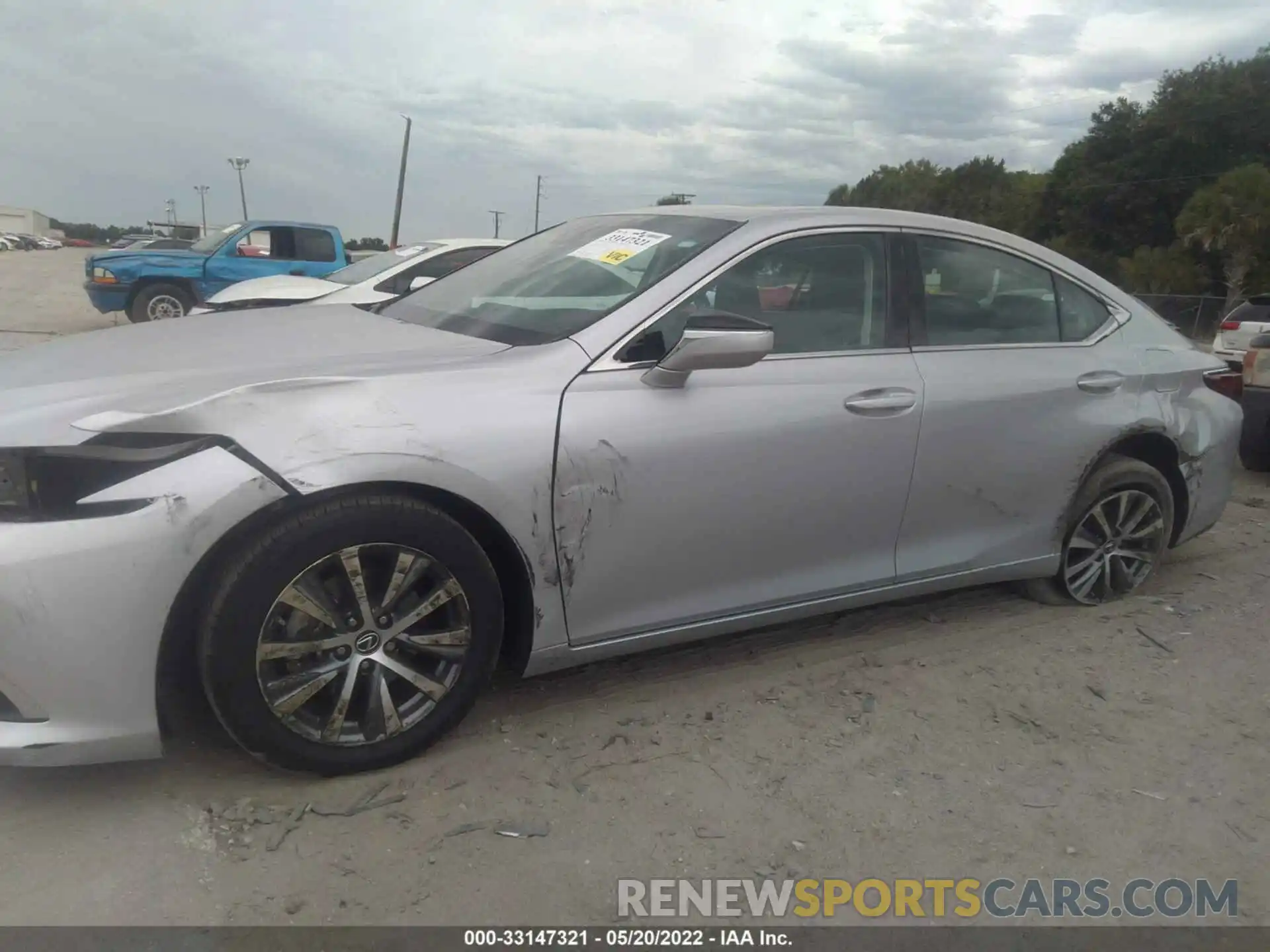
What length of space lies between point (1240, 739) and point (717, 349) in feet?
7.17

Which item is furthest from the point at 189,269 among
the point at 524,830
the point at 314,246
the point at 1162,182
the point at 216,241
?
the point at 1162,182

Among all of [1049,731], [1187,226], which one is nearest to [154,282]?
[1049,731]

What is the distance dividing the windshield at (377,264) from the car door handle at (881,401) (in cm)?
643

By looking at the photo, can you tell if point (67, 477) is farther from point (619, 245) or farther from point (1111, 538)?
point (1111, 538)

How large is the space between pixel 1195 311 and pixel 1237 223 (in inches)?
191

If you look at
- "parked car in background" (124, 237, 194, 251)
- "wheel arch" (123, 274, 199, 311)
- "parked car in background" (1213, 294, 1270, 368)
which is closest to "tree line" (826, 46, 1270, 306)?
"parked car in background" (1213, 294, 1270, 368)

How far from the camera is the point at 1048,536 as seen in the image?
3.87 meters

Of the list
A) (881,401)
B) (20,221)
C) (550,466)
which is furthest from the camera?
(20,221)

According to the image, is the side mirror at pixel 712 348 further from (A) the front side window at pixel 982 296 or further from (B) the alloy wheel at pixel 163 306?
(B) the alloy wheel at pixel 163 306

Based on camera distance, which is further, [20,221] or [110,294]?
[20,221]

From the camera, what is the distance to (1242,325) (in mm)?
12711

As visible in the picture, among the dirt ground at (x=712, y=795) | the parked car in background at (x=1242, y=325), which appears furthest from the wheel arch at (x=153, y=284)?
the parked car in background at (x=1242, y=325)

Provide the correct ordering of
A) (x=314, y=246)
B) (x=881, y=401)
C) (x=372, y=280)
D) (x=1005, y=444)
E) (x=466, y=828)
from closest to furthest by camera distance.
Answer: (x=466, y=828)
(x=881, y=401)
(x=1005, y=444)
(x=372, y=280)
(x=314, y=246)

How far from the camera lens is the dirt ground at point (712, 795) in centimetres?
230
